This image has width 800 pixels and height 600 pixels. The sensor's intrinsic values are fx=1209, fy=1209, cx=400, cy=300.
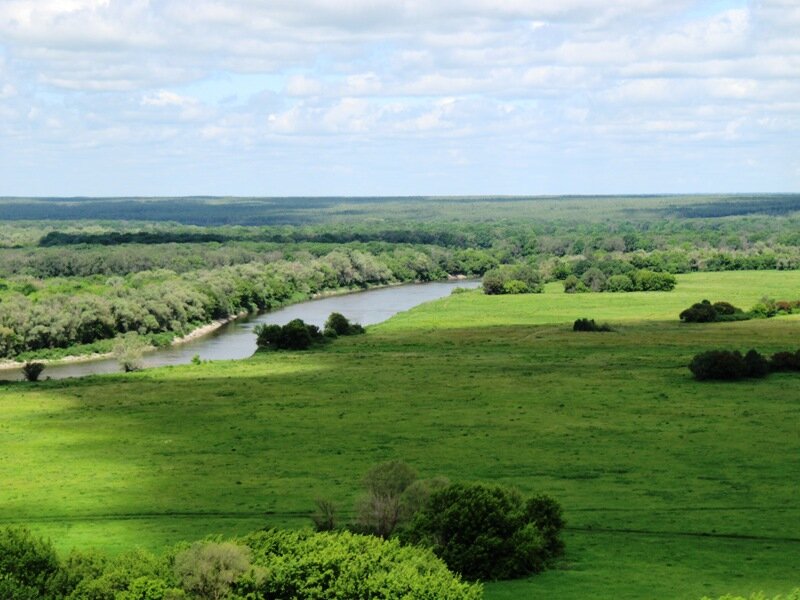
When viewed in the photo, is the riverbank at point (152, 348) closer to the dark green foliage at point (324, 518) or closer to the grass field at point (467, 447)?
the grass field at point (467, 447)

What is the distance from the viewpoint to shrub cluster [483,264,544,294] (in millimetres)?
164625

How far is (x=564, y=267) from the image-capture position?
19388cm

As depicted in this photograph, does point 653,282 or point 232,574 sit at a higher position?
point 232,574

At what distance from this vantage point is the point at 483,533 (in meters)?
36.6

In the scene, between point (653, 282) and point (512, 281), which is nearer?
point (512, 281)

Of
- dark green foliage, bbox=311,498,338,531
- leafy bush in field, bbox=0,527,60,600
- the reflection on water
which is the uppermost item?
leafy bush in field, bbox=0,527,60,600

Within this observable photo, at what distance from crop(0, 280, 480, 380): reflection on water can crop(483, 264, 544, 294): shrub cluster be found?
8929mm

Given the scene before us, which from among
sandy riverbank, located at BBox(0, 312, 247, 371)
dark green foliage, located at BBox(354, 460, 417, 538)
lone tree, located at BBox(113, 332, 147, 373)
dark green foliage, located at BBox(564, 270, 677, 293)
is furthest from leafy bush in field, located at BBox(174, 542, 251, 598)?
dark green foliage, located at BBox(564, 270, 677, 293)

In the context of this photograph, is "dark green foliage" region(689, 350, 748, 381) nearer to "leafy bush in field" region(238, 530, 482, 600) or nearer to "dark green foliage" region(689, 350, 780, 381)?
"dark green foliage" region(689, 350, 780, 381)

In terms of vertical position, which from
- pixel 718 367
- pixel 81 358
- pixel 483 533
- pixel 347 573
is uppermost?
pixel 347 573

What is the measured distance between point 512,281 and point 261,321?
39.2m

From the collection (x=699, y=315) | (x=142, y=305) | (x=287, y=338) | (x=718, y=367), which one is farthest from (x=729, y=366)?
(x=142, y=305)

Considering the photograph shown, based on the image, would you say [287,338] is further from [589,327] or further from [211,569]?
[211,569]

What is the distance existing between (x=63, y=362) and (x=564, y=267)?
334ft
